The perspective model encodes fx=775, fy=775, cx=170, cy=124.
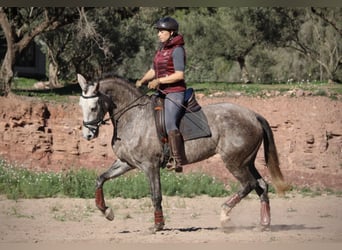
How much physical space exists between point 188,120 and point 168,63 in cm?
54

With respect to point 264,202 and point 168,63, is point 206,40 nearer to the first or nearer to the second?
point 264,202

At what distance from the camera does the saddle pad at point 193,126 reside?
6949mm

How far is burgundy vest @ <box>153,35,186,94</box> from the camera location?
6832 millimetres

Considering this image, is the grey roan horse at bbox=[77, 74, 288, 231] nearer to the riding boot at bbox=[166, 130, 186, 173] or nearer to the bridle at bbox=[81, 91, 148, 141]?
the bridle at bbox=[81, 91, 148, 141]

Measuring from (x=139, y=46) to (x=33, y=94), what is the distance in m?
3.97

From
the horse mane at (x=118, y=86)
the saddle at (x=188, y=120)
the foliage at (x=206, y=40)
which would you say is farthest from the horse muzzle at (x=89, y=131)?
the foliage at (x=206, y=40)

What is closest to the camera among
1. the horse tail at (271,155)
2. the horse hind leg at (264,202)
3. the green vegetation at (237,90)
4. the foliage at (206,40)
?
the horse hind leg at (264,202)

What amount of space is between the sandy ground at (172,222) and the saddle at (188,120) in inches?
35.8

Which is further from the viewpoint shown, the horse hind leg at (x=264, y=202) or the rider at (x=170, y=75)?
the horse hind leg at (x=264, y=202)

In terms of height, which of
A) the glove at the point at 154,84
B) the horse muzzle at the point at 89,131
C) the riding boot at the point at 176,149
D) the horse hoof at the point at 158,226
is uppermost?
the glove at the point at 154,84

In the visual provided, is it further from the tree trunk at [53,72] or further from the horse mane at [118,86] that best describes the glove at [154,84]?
the tree trunk at [53,72]

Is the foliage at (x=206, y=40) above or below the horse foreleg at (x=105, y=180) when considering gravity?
above

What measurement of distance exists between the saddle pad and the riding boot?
0.25 ft

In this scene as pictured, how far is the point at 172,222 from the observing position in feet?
26.4
